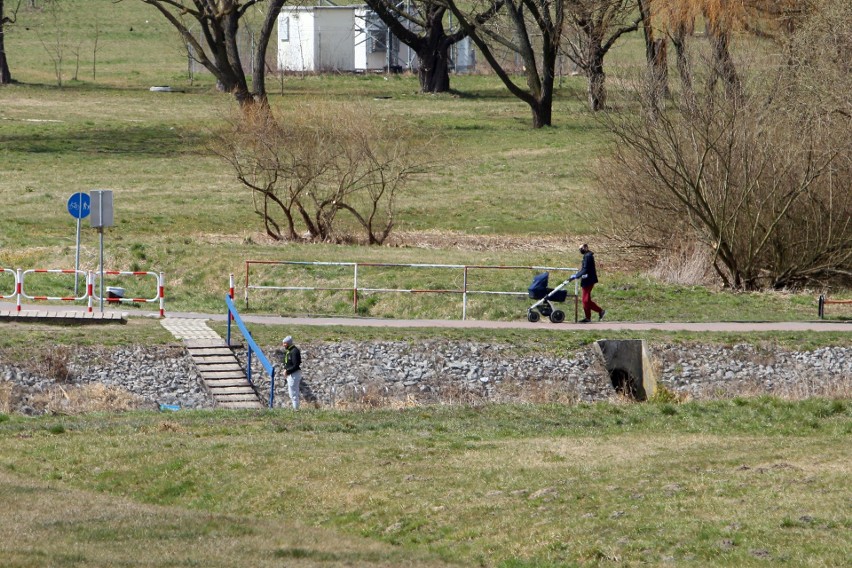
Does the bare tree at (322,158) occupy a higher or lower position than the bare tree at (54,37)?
lower

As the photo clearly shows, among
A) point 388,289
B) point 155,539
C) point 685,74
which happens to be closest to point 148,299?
point 388,289

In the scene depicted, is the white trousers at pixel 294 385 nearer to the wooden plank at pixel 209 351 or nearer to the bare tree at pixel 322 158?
the wooden plank at pixel 209 351

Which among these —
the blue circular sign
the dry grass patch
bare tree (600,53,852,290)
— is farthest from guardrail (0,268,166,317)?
the dry grass patch

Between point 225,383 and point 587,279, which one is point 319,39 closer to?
point 587,279

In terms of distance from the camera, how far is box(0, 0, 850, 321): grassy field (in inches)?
1208

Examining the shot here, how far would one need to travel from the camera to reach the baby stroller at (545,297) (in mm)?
27703

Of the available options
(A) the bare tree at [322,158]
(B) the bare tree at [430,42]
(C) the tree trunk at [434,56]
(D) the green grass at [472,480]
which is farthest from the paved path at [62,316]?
(C) the tree trunk at [434,56]

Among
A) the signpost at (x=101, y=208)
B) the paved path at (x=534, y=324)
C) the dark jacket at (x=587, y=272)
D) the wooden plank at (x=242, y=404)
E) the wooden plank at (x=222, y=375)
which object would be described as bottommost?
the wooden plank at (x=242, y=404)

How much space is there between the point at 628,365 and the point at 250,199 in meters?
23.9

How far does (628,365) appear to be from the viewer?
25.5 m

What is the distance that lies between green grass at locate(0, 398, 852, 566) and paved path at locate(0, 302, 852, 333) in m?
6.42

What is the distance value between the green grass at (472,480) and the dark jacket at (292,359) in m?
2.60

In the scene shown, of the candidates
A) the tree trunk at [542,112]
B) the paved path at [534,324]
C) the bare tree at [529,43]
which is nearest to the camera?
the paved path at [534,324]

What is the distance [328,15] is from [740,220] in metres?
53.0
